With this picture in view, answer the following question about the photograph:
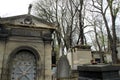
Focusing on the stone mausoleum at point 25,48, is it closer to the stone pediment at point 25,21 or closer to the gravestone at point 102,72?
the stone pediment at point 25,21

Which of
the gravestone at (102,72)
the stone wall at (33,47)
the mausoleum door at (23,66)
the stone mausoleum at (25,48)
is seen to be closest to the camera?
the gravestone at (102,72)

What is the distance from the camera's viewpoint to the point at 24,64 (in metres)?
8.27

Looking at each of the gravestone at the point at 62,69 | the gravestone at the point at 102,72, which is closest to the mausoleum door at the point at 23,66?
the gravestone at the point at 62,69

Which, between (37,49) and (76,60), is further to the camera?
(76,60)

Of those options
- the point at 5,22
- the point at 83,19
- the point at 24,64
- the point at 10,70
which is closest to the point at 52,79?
the point at 24,64

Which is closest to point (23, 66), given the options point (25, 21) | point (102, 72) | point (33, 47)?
point (33, 47)

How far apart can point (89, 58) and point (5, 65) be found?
6644 millimetres

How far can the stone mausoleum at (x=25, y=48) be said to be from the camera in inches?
311

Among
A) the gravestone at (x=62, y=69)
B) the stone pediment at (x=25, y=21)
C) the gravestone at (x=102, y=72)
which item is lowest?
the gravestone at (x=62, y=69)

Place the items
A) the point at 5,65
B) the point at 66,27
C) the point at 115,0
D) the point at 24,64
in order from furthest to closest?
the point at 66,27 → the point at 115,0 → the point at 24,64 → the point at 5,65

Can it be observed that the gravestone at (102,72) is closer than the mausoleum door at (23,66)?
Yes

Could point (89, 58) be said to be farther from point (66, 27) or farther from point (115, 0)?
point (66, 27)

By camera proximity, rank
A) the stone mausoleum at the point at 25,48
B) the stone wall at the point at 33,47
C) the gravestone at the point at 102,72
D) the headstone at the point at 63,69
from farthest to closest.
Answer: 1. the headstone at the point at 63,69
2. the stone mausoleum at the point at 25,48
3. the stone wall at the point at 33,47
4. the gravestone at the point at 102,72

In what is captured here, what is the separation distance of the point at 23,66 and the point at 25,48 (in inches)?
36.5
